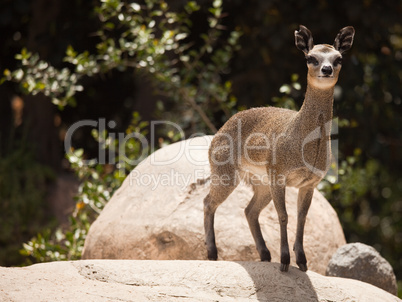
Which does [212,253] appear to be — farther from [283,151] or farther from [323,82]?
[323,82]

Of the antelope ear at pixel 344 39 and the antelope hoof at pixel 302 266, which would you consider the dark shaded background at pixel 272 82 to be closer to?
the antelope ear at pixel 344 39

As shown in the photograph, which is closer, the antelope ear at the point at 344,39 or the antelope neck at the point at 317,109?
the antelope neck at the point at 317,109

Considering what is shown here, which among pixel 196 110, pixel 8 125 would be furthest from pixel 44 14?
pixel 196 110

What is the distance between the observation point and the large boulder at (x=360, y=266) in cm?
582

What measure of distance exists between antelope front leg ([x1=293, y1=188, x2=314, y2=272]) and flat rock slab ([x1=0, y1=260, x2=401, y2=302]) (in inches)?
3.8

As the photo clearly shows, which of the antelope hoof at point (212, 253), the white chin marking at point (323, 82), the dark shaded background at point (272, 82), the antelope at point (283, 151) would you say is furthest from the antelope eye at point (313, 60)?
the dark shaded background at point (272, 82)

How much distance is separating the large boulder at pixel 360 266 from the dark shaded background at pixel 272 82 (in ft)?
8.20

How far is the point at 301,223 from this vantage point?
525cm

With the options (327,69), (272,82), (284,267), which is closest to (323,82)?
(327,69)

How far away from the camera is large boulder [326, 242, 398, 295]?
19.1 feet

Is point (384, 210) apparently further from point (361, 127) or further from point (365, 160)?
point (361, 127)

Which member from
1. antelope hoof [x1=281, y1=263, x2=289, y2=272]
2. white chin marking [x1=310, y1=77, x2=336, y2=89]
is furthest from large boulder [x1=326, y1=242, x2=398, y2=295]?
white chin marking [x1=310, y1=77, x2=336, y2=89]

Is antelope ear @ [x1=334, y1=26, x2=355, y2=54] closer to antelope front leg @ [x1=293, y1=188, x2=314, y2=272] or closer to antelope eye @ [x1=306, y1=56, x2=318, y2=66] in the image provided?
antelope eye @ [x1=306, y1=56, x2=318, y2=66]

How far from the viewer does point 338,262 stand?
19.1ft
